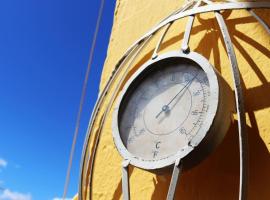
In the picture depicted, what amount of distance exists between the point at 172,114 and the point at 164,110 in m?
0.04

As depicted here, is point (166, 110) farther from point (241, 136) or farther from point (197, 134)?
point (241, 136)

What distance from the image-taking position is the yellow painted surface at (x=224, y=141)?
1230mm

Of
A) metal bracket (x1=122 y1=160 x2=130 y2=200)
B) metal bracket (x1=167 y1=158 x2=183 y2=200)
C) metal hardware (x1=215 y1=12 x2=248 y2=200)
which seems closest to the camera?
metal hardware (x1=215 y1=12 x2=248 y2=200)

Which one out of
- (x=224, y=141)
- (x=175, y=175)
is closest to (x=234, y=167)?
(x=224, y=141)

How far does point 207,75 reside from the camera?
1247 mm

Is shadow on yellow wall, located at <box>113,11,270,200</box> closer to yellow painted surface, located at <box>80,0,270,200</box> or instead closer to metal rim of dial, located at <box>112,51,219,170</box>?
yellow painted surface, located at <box>80,0,270,200</box>

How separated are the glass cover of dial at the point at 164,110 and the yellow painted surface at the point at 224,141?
0.48ft

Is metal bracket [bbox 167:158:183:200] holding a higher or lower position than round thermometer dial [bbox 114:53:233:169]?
lower

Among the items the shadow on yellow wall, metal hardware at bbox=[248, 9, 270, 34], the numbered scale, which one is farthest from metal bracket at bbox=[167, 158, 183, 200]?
metal hardware at bbox=[248, 9, 270, 34]

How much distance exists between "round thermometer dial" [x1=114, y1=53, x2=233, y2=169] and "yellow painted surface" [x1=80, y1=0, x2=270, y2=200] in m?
0.15

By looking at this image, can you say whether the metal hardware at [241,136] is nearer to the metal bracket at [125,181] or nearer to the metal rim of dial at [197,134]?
the metal rim of dial at [197,134]

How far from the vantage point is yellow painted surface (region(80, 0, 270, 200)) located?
123 centimetres

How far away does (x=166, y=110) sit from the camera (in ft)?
4.39

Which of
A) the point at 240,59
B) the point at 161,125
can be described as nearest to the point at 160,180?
the point at 161,125
